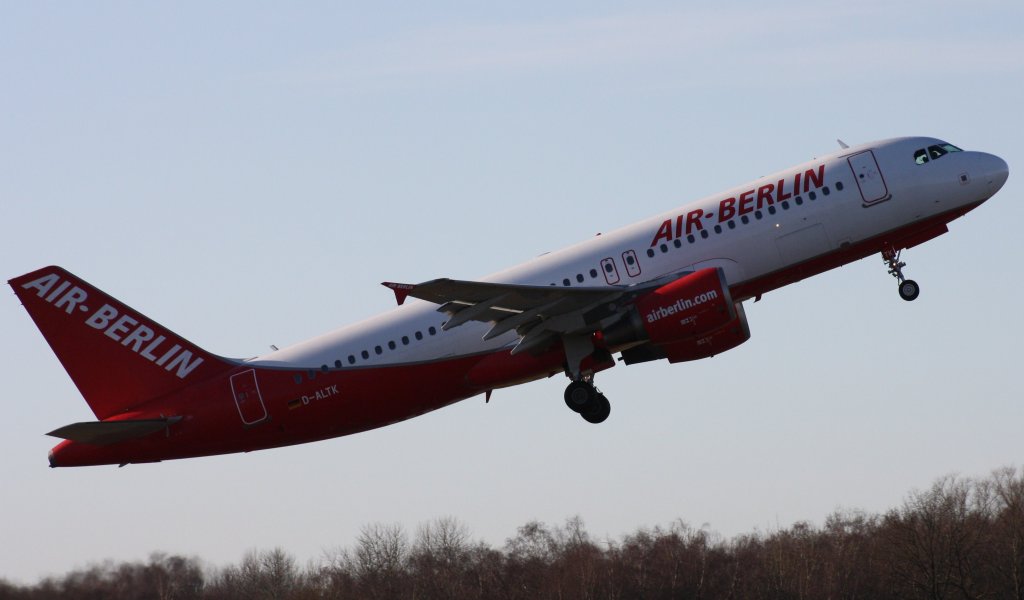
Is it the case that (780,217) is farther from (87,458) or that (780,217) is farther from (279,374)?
(87,458)

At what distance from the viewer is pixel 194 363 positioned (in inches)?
2073

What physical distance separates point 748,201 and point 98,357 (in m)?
20.3

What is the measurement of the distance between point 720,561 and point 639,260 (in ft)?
137

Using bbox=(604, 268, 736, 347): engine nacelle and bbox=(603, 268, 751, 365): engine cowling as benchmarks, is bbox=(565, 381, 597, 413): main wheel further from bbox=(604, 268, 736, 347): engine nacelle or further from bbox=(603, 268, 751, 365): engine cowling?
bbox=(604, 268, 736, 347): engine nacelle

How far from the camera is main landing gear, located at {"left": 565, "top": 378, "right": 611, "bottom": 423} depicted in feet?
166

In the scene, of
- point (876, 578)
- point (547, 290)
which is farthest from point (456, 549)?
point (547, 290)

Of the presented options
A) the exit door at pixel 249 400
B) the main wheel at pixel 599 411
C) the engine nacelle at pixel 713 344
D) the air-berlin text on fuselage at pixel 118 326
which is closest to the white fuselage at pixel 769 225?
the engine nacelle at pixel 713 344

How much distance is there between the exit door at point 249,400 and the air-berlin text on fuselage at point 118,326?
5.84 feet

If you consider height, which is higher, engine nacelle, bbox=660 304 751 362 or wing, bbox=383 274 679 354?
wing, bbox=383 274 679 354

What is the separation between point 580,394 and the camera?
5062 centimetres

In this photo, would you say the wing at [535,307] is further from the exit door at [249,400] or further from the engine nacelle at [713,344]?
the exit door at [249,400]

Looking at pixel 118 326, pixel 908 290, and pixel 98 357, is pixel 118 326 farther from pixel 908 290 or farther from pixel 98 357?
pixel 908 290

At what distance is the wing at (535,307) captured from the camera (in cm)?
4697

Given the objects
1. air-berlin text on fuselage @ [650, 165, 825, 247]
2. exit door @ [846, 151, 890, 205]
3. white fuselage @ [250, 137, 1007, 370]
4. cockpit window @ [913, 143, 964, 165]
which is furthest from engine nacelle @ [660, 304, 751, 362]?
cockpit window @ [913, 143, 964, 165]
